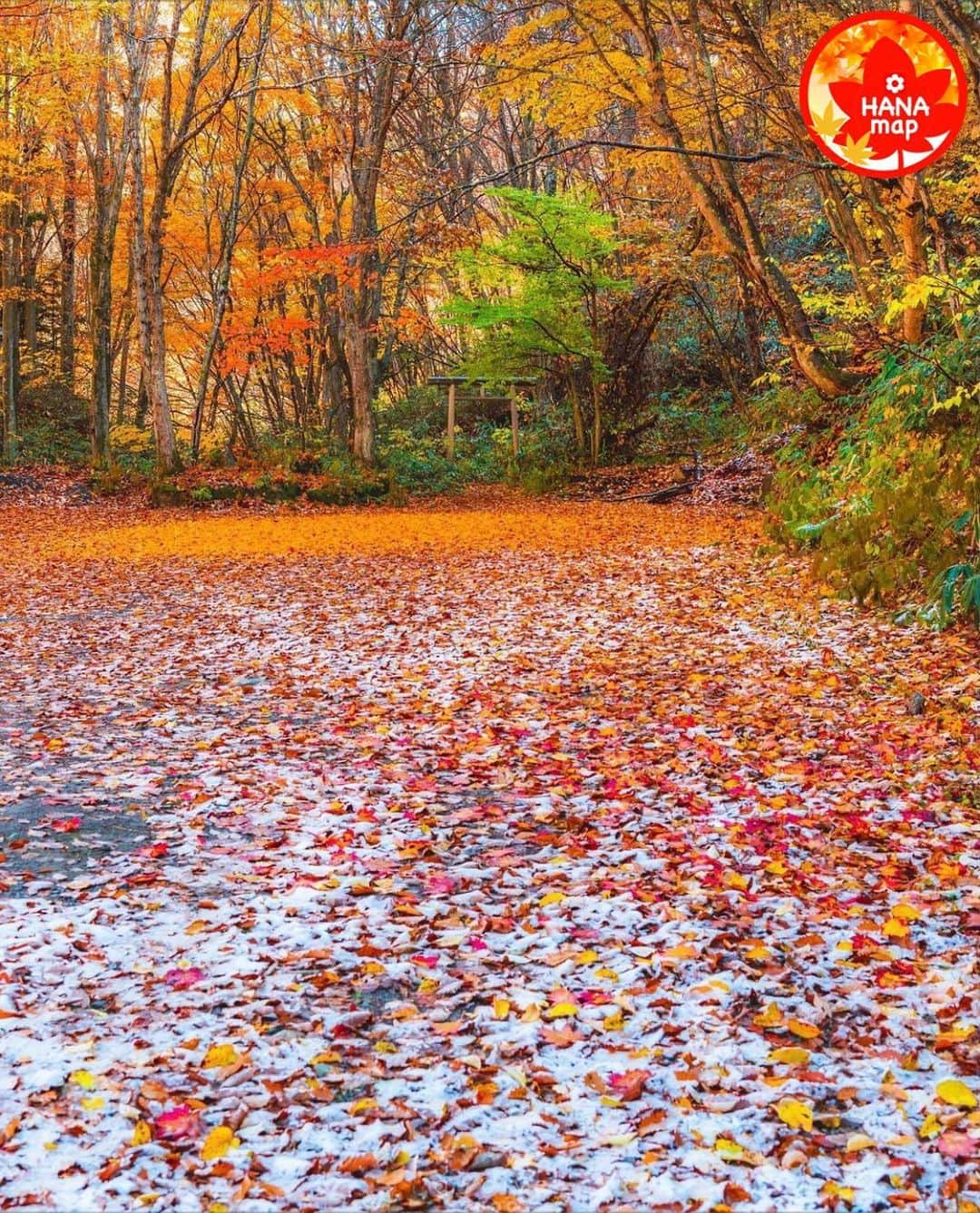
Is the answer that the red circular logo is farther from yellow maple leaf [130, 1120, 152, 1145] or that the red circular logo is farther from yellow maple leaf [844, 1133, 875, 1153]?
yellow maple leaf [130, 1120, 152, 1145]

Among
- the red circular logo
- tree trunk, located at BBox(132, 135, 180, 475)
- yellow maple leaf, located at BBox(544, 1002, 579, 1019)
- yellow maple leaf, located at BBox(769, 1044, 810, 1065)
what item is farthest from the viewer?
tree trunk, located at BBox(132, 135, 180, 475)

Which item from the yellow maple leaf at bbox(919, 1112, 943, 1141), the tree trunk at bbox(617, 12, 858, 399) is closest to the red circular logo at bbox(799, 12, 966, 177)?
the tree trunk at bbox(617, 12, 858, 399)

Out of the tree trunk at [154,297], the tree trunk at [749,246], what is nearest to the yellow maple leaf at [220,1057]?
the tree trunk at [749,246]

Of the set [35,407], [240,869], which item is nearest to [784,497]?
[240,869]

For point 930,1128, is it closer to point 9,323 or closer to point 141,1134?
point 141,1134

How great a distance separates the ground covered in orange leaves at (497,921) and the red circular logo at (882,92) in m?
3.32

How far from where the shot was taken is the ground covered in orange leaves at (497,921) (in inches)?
106

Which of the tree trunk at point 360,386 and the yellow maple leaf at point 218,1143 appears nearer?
the yellow maple leaf at point 218,1143

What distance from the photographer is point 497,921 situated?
400 cm

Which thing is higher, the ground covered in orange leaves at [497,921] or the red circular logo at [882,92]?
the red circular logo at [882,92]

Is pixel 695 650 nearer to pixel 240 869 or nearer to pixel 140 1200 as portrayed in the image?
pixel 240 869

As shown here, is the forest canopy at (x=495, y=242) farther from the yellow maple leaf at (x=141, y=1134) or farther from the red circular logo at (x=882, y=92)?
the yellow maple leaf at (x=141, y=1134)

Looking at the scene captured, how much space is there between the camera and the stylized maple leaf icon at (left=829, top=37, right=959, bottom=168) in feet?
21.6

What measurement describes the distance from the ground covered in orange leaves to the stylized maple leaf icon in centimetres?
335
